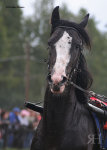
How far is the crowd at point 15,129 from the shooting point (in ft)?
59.7

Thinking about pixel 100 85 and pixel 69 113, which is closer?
pixel 69 113

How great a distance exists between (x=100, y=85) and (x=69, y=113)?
47389mm

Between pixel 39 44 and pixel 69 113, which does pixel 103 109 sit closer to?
pixel 69 113

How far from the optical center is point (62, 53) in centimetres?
597

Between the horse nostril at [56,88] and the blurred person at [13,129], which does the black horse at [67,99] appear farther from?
the blurred person at [13,129]

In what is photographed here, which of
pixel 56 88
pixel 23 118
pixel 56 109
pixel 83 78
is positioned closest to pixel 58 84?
pixel 56 88

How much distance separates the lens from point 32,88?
193 feet

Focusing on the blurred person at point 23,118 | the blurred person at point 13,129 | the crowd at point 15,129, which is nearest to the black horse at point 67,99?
the crowd at point 15,129

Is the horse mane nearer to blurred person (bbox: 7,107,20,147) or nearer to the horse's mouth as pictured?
the horse's mouth

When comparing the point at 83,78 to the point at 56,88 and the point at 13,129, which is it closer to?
the point at 56,88

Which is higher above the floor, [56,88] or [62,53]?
[62,53]

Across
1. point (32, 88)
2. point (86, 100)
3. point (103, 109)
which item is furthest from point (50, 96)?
point (32, 88)

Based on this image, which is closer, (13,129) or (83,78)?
(83,78)

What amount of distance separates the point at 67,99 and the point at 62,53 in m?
0.75
